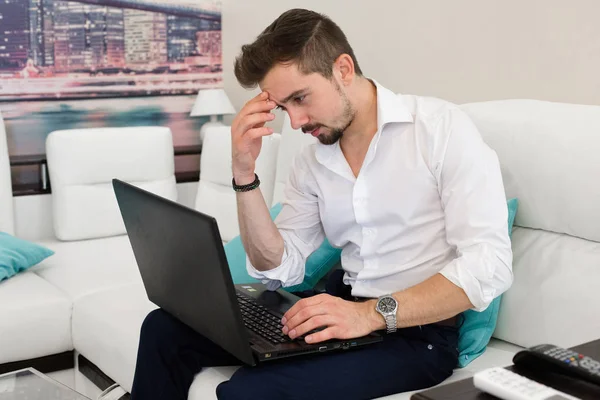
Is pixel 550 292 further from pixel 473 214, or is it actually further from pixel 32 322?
pixel 32 322

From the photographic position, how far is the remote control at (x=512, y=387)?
102 cm

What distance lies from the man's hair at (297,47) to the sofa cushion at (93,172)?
5.46 feet

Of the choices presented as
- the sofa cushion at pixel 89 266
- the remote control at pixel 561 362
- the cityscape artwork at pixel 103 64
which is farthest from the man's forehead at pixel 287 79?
the cityscape artwork at pixel 103 64

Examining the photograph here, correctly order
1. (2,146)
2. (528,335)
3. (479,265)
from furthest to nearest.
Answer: (2,146) < (528,335) < (479,265)

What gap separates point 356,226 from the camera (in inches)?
75.0

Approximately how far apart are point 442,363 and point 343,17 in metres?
1.95

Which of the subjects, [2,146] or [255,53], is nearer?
[255,53]

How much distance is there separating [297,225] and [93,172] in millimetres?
1584

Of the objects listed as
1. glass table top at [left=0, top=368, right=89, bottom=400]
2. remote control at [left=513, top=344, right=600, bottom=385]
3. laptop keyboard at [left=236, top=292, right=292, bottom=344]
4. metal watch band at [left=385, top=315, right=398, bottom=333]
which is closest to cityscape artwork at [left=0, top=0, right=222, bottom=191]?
glass table top at [left=0, top=368, right=89, bottom=400]

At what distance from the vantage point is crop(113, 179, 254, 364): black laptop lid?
1464 mm

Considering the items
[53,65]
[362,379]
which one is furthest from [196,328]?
[53,65]

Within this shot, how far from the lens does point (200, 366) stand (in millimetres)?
1834

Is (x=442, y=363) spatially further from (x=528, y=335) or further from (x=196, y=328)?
(x=196, y=328)

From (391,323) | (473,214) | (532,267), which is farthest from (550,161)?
(391,323)
